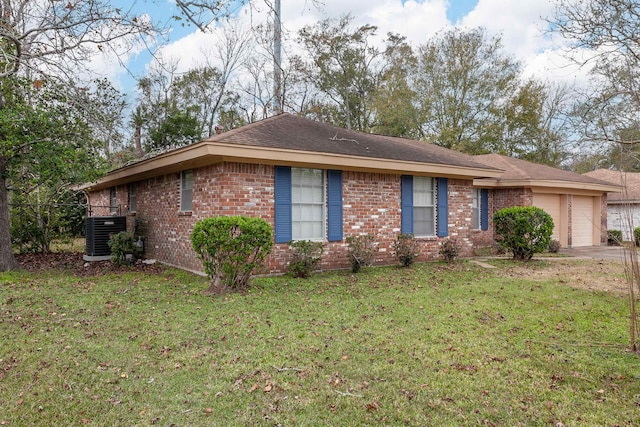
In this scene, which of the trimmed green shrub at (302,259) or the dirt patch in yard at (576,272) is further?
the trimmed green shrub at (302,259)

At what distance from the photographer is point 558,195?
53.4 feet

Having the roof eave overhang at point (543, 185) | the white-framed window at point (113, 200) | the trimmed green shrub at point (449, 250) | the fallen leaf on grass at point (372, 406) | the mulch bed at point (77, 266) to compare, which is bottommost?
the fallen leaf on grass at point (372, 406)

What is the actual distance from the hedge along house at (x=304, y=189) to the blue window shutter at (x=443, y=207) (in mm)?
27

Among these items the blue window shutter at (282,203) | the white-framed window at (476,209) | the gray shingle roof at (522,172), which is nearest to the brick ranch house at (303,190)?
the blue window shutter at (282,203)

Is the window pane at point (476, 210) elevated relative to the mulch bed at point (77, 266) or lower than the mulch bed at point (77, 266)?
elevated

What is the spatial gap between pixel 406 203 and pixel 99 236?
828 centimetres

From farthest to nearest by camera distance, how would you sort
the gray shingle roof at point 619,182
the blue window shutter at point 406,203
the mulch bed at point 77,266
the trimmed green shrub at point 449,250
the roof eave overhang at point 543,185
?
the gray shingle roof at point 619,182 → the roof eave overhang at point 543,185 → the trimmed green shrub at point 449,250 → the blue window shutter at point 406,203 → the mulch bed at point 77,266

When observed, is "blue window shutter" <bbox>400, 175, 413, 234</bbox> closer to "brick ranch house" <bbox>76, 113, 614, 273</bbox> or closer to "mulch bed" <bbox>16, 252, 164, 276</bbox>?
"brick ranch house" <bbox>76, 113, 614, 273</bbox>

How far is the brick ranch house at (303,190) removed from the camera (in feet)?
27.0

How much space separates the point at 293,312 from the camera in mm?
5789

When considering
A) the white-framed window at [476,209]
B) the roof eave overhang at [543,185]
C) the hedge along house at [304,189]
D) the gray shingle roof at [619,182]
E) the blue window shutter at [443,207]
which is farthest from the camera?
the gray shingle roof at [619,182]

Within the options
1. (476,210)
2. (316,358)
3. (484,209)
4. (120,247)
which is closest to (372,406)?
(316,358)

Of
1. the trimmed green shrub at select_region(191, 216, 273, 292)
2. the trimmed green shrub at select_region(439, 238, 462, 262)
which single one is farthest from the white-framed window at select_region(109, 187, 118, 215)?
the trimmed green shrub at select_region(439, 238, 462, 262)

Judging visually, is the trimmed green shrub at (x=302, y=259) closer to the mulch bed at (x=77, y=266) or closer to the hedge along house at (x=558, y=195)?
the mulch bed at (x=77, y=266)
